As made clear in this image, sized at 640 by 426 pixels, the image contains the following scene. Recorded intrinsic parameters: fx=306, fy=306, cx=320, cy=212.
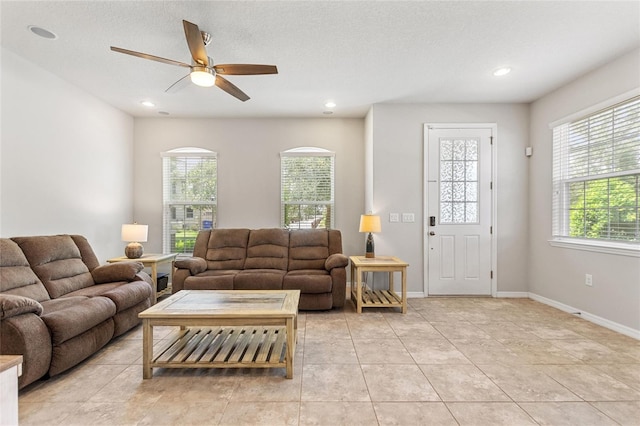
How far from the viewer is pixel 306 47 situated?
2805 mm

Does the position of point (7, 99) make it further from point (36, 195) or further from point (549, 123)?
point (549, 123)

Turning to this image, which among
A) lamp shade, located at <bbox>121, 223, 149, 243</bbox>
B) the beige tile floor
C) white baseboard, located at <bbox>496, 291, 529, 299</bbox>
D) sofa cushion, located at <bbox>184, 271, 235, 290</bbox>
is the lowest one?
the beige tile floor

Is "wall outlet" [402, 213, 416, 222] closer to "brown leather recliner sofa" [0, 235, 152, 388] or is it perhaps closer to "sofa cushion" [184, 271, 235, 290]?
"sofa cushion" [184, 271, 235, 290]

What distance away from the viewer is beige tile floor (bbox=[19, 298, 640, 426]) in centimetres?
175

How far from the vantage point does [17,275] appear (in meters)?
2.50

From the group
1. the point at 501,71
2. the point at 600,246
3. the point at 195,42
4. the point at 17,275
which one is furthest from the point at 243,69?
the point at 600,246

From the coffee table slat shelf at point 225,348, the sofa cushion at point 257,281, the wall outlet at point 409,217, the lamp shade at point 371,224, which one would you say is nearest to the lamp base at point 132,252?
the sofa cushion at point 257,281

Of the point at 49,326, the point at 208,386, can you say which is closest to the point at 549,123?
the point at 208,386

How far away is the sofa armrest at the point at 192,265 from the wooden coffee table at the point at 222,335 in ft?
3.62

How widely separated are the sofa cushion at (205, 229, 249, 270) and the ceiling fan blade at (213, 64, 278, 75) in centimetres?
240

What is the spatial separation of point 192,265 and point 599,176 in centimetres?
471

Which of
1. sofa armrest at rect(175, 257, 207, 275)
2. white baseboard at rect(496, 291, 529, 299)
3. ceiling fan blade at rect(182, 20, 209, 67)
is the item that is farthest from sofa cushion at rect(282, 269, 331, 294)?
white baseboard at rect(496, 291, 529, 299)

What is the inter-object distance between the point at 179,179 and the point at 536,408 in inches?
197

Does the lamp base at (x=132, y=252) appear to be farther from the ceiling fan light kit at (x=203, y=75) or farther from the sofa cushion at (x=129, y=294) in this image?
the ceiling fan light kit at (x=203, y=75)
